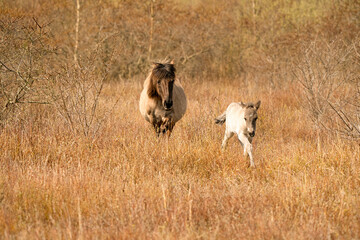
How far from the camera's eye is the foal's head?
268 inches

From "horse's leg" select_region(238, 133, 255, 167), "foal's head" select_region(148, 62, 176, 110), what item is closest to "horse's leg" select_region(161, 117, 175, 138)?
"foal's head" select_region(148, 62, 176, 110)

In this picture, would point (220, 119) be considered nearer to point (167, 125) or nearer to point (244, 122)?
point (167, 125)

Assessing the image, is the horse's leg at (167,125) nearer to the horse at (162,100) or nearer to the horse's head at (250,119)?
the horse at (162,100)

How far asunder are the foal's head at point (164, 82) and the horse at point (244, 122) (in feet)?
3.67

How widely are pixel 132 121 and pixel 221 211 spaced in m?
5.36

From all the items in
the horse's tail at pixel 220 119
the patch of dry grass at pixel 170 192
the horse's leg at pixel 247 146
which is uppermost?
the horse's tail at pixel 220 119

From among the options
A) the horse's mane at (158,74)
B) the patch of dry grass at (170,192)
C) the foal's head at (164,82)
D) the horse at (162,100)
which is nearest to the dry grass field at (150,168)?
the patch of dry grass at (170,192)

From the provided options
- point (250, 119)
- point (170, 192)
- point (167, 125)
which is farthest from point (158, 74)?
point (170, 192)

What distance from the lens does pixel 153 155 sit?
5.47 meters

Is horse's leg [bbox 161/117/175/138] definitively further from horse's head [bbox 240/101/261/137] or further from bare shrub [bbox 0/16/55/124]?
bare shrub [bbox 0/16/55/124]

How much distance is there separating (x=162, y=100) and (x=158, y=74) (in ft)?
1.58

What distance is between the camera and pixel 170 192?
4.06 meters

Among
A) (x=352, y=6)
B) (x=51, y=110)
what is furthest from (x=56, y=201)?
(x=352, y=6)

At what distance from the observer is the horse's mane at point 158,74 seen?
6.85 meters
